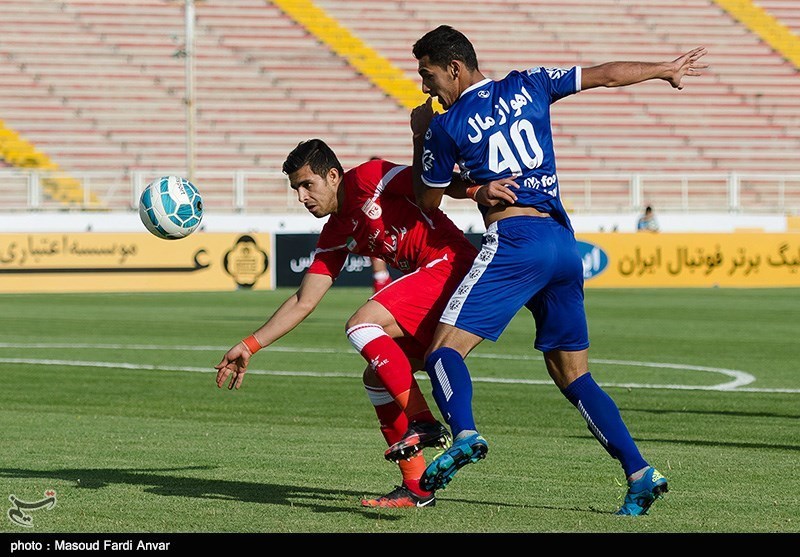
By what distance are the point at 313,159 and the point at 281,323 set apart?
2.86ft

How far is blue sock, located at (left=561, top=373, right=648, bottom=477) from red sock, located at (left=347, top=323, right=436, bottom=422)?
0.73 m

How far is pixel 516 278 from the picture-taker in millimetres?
6352

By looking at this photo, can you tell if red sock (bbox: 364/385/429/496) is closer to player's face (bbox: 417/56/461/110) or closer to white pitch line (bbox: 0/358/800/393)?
player's face (bbox: 417/56/461/110)

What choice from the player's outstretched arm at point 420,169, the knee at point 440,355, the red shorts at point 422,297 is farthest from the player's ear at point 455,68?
the knee at point 440,355

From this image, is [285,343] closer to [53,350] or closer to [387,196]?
[53,350]

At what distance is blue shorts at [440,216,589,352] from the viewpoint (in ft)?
20.8

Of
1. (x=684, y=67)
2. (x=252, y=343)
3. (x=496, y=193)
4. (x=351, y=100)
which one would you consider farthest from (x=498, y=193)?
(x=351, y=100)

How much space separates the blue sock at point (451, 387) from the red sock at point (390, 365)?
0.39 meters

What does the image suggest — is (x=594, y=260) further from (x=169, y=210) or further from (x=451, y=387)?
(x=451, y=387)

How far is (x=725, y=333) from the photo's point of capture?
1969 cm

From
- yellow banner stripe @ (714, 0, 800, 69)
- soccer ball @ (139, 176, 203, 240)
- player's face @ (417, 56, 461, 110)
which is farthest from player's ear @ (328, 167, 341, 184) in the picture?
yellow banner stripe @ (714, 0, 800, 69)

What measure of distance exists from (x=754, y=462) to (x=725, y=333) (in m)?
11.5
